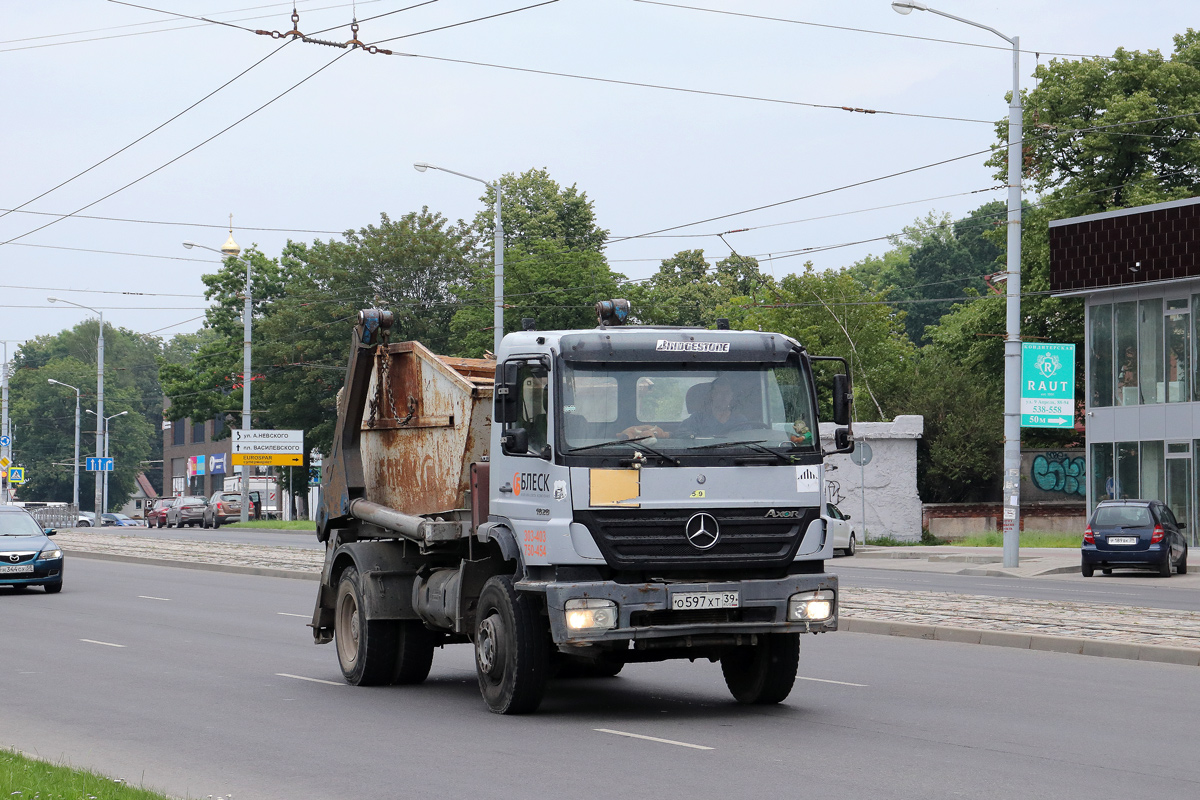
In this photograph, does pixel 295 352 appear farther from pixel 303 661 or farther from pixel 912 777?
pixel 912 777

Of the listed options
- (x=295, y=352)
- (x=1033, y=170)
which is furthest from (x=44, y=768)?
(x=295, y=352)

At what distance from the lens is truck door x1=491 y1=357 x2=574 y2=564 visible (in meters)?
10.3

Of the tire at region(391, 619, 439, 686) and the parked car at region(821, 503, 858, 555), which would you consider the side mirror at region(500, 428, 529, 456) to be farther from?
the parked car at region(821, 503, 858, 555)

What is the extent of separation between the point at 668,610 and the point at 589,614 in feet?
1.81

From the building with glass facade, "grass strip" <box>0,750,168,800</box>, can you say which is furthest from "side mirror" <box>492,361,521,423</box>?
the building with glass facade

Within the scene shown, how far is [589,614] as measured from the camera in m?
10.1

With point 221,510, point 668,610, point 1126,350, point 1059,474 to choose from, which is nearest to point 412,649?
point 668,610

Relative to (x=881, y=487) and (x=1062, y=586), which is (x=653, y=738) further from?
(x=881, y=487)

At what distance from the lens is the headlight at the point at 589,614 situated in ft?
33.1

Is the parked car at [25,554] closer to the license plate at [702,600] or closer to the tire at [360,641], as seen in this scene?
the tire at [360,641]

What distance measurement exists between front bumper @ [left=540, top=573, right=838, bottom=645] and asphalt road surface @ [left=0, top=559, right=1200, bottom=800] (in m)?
0.67

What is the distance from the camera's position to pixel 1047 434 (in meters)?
52.6

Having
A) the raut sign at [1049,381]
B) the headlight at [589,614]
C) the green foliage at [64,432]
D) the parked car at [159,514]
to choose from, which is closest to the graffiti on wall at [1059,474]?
the raut sign at [1049,381]

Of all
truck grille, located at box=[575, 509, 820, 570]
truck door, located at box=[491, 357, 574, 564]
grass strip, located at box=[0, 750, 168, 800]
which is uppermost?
truck door, located at box=[491, 357, 574, 564]
